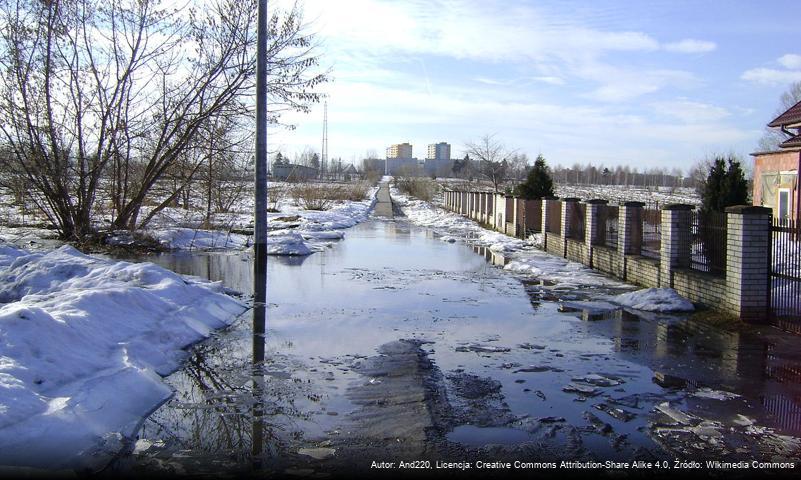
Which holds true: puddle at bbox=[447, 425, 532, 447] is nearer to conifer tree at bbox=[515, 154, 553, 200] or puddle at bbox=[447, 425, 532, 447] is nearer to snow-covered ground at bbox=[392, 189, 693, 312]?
snow-covered ground at bbox=[392, 189, 693, 312]

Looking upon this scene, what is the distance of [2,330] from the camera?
6.01m

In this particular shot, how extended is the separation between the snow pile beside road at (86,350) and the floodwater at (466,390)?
306mm

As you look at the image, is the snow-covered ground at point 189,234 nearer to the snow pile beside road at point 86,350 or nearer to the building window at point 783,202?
the snow pile beside road at point 86,350

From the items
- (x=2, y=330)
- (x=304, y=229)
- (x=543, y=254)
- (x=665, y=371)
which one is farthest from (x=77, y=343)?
(x=304, y=229)

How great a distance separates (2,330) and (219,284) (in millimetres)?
5764

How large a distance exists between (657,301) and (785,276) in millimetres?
2123

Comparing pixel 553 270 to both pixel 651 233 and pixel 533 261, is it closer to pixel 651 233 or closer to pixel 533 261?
pixel 533 261

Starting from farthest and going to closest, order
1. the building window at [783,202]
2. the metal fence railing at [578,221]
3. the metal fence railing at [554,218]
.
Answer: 1. the building window at [783,202]
2. the metal fence railing at [554,218]
3. the metal fence railing at [578,221]

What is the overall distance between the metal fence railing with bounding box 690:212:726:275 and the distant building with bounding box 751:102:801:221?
1226 cm

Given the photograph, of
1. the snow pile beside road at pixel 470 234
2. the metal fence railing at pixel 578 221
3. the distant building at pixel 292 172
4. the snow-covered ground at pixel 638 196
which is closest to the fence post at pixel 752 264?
the metal fence railing at pixel 578 221

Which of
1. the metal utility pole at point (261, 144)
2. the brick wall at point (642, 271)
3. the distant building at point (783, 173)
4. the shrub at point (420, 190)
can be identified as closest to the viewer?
the brick wall at point (642, 271)

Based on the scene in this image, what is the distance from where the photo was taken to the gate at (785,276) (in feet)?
30.2

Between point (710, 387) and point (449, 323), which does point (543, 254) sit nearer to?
point (449, 323)

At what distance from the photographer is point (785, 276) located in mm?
9359
